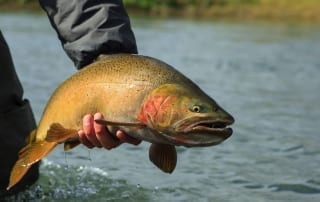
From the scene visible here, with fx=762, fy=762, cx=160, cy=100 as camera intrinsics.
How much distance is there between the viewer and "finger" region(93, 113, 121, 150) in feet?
11.0

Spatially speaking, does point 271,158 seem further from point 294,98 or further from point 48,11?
point 294,98

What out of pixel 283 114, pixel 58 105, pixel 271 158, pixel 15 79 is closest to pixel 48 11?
pixel 58 105

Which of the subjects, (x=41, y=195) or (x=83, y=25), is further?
(x=41, y=195)

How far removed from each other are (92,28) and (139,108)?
651 mm

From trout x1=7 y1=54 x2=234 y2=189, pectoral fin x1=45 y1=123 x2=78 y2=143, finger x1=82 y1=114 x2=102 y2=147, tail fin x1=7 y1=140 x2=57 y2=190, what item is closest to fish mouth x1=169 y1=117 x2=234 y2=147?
trout x1=7 y1=54 x2=234 y2=189

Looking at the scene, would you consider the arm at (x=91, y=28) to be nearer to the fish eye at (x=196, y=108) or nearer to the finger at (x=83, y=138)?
the finger at (x=83, y=138)

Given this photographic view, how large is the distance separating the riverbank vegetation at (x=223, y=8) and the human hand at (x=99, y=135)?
45.5m

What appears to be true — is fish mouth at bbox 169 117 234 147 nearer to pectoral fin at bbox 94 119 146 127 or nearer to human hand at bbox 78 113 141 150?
pectoral fin at bbox 94 119 146 127

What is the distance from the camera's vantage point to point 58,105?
3625mm

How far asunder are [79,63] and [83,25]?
8.0 inches

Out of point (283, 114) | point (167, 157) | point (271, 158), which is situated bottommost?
point (283, 114)

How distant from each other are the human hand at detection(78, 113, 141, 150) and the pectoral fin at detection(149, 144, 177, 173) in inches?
3.7

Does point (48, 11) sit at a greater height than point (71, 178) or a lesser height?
greater

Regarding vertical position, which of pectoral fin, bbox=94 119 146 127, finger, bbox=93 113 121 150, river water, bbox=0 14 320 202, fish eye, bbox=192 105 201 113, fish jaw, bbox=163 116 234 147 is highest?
fish eye, bbox=192 105 201 113
